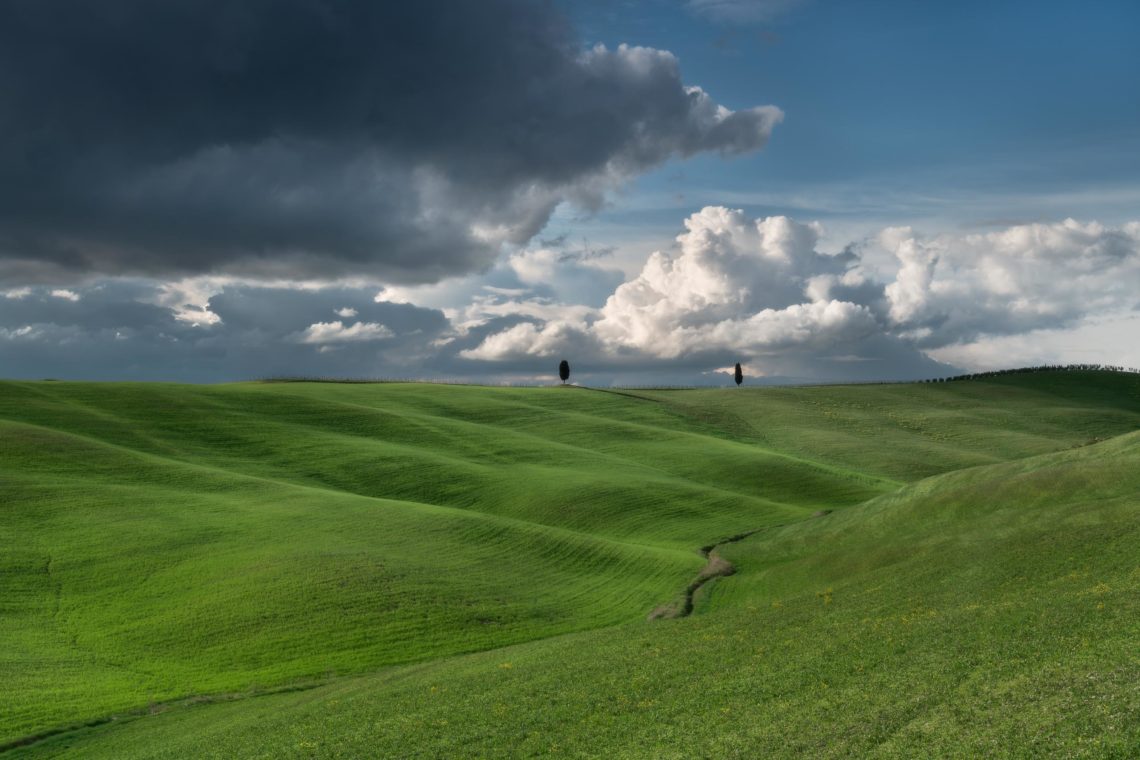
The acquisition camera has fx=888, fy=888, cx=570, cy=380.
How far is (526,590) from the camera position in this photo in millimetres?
52312

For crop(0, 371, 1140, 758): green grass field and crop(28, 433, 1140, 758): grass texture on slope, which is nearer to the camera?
crop(28, 433, 1140, 758): grass texture on slope

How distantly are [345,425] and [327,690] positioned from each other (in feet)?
201

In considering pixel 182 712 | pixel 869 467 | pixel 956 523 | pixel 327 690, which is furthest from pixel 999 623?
pixel 869 467

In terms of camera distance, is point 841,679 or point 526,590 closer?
point 841,679

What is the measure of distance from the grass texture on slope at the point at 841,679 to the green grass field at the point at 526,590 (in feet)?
0.42

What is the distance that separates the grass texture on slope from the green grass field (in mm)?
129

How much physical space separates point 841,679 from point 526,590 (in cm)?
2967

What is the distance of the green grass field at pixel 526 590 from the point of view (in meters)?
23.5

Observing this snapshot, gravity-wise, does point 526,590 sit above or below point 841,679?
below

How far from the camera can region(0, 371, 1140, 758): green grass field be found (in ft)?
77.0

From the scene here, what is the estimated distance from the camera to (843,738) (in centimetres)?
A: 2053

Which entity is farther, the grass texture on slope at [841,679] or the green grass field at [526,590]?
the green grass field at [526,590]

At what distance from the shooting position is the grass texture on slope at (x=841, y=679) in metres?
20.2

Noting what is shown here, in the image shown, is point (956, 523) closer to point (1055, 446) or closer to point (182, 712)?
point (182, 712)
